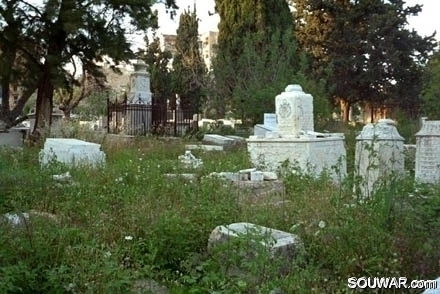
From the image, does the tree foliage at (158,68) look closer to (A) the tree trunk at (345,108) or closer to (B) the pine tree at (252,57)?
(B) the pine tree at (252,57)

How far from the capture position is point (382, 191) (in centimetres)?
415

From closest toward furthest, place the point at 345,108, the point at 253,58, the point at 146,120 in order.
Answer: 1. the point at 146,120
2. the point at 253,58
3. the point at 345,108

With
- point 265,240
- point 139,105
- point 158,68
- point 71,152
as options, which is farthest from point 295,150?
point 158,68

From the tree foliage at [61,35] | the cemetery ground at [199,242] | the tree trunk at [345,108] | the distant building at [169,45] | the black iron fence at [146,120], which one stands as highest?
the distant building at [169,45]

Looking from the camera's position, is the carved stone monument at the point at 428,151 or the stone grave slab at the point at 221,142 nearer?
the carved stone monument at the point at 428,151

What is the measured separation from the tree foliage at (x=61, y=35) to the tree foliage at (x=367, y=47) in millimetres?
17454

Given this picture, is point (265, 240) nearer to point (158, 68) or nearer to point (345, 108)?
point (158, 68)

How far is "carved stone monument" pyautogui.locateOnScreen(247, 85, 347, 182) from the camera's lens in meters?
10.9

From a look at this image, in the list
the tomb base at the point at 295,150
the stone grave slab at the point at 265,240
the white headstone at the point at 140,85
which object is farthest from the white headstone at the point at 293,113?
the white headstone at the point at 140,85

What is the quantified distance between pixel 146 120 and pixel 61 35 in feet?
14.5

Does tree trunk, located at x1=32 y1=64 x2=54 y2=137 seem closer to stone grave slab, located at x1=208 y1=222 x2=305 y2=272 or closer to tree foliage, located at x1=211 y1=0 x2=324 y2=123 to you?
tree foliage, located at x1=211 y1=0 x2=324 y2=123

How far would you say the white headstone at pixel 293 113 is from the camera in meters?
12.0

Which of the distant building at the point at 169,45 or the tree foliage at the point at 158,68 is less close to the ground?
the distant building at the point at 169,45

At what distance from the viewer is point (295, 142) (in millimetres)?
11062
